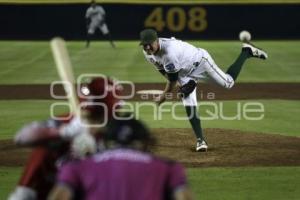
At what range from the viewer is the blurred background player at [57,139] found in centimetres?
429

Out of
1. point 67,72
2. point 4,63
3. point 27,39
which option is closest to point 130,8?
point 27,39

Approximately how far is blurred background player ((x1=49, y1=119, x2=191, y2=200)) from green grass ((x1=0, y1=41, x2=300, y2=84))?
17.0 metres

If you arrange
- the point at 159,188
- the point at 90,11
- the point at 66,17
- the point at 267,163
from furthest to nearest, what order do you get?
the point at 66,17, the point at 90,11, the point at 267,163, the point at 159,188

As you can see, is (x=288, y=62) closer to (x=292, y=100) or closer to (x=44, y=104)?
(x=292, y=100)

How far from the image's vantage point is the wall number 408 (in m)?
35.9

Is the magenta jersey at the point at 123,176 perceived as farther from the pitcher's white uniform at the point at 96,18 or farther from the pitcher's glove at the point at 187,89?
the pitcher's white uniform at the point at 96,18

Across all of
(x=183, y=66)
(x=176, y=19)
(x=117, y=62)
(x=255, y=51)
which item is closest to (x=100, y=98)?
(x=183, y=66)

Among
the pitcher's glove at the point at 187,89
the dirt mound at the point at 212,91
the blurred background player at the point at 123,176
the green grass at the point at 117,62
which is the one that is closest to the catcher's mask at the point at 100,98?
the blurred background player at the point at 123,176

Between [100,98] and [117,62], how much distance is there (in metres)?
20.4

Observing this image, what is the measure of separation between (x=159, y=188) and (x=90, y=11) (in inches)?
1140

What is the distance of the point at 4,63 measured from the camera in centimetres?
2538

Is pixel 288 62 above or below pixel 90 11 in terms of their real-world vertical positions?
below

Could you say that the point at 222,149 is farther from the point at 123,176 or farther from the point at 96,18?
the point at 96,18

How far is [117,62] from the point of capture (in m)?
25.0
